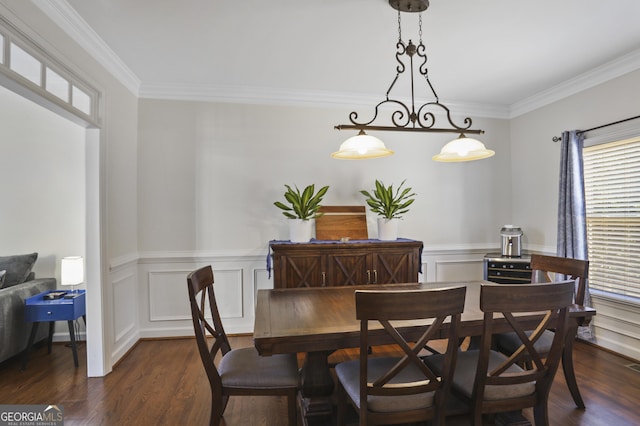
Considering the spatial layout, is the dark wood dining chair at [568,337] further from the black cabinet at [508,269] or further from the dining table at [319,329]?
the black cabinet at [508,269]

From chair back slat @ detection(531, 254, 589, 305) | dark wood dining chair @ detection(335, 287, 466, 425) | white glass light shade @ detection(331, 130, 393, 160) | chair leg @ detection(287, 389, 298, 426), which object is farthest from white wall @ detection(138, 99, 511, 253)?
dark wood dining chair @ detection(335, 287, 466, 425)

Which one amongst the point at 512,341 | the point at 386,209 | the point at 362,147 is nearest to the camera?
the point at 362,147

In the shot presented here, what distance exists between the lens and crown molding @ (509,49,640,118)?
3.06 m

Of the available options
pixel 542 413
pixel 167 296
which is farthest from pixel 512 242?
pixel 167 296

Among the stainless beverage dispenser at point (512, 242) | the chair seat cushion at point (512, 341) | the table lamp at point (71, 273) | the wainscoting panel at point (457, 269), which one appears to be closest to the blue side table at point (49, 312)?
the table lamp at point (71, 273)

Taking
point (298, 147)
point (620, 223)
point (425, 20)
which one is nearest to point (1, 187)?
point (298, 147)

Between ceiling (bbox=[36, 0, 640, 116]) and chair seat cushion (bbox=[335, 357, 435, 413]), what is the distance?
2.25 m

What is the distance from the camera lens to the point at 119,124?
10.6 feet

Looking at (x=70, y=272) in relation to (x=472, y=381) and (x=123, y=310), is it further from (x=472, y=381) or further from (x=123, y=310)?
(x=472, y=381)

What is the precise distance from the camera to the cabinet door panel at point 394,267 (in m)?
3.45

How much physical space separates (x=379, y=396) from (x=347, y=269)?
185cm

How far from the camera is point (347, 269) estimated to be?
3.40 m

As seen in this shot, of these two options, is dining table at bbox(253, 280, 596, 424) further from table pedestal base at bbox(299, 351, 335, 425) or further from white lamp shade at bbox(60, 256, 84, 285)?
white lamp shade at bbox(60, 256, 84, 285)

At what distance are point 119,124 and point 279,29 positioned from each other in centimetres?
178
